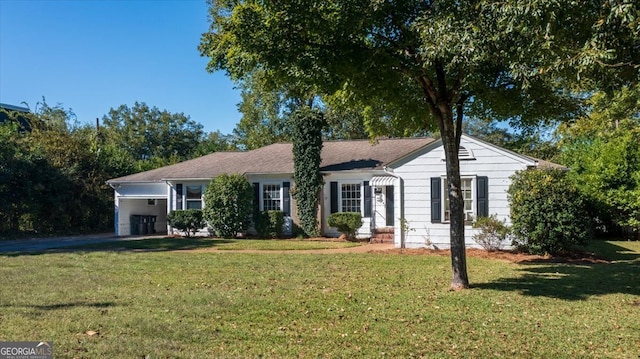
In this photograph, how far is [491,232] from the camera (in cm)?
1445

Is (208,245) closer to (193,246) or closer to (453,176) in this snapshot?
(193,246)

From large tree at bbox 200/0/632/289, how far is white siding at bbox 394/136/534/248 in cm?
452

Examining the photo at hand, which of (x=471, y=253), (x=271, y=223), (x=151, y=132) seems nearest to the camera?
(x=471, y=253)

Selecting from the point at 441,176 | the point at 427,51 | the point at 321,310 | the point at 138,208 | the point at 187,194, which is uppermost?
the point at 427,51

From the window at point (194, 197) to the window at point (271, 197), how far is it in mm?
3076

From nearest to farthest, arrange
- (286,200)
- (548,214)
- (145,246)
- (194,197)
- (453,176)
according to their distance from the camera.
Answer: (453,176), (548,214), (145,246), (286,200), (194,197)

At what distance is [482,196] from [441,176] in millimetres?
1419

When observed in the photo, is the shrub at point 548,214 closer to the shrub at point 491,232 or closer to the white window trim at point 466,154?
the shrub at point 491,232

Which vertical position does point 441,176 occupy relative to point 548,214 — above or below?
above

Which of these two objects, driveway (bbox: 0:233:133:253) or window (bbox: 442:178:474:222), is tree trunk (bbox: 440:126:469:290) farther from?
driveway (bbox: 0:233:133:253)

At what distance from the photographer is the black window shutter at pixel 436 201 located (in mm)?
15219

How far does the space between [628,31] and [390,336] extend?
4948 mm

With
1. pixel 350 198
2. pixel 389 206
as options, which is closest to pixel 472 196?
pixel 389 206

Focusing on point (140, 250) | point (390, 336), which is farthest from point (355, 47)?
point (140, 250)
